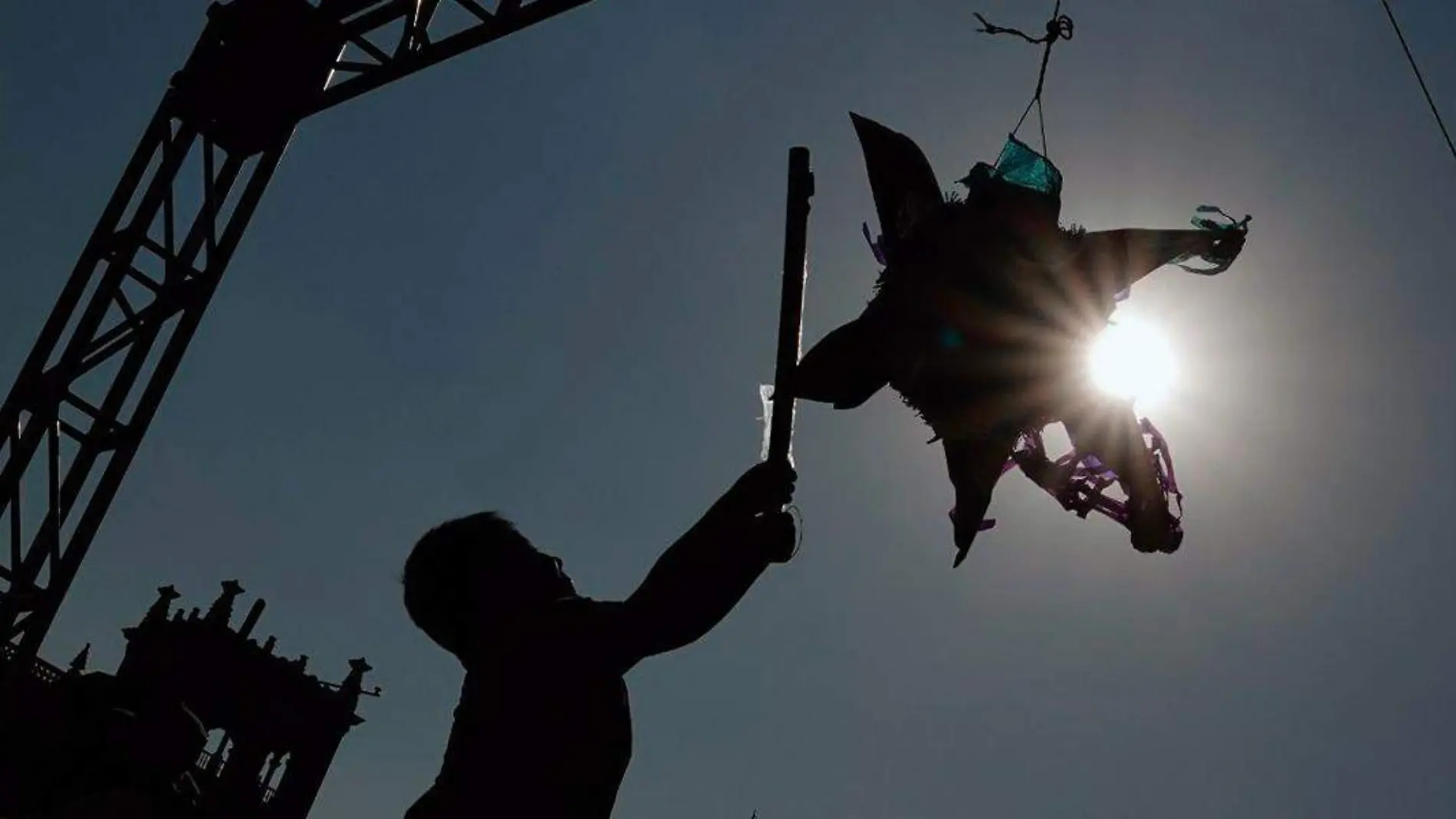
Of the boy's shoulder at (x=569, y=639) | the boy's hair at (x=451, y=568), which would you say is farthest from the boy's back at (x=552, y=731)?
the boy's hair at (x=451, y=568)

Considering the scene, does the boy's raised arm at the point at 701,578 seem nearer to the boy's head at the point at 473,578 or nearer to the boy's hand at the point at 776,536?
the boy's hand at the point at 776,536

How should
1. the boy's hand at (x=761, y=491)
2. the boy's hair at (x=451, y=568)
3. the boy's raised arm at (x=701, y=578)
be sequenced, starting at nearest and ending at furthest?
1. the boy's raised arm at (x=701, y=578)
2. the boy's hand at (x=761, y=491)
3. the boy's hair at (x=451, y=568)

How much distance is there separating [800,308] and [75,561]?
229 inches

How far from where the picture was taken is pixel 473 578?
1.51 metres

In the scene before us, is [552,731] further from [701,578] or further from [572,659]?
[701,578]

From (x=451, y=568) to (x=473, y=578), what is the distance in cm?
5

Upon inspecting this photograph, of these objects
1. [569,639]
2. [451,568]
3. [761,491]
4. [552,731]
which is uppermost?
[761,491]

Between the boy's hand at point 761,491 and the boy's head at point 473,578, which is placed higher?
the boy's hand at point 761,491

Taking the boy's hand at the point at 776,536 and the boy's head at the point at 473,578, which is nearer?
the boy's hand at the point at 776,536

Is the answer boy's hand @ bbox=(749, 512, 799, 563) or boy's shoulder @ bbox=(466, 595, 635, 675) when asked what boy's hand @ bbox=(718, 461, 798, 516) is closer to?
boy's hand @ bbox=(749, 512, 799, 563)

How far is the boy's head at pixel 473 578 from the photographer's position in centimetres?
148

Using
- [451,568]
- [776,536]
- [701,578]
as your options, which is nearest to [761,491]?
[776,536]

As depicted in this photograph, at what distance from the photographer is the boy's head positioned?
1481 mm

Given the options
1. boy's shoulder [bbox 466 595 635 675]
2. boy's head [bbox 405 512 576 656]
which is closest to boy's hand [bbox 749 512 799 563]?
boy's shoulder [bbox 466 595 635 675]
